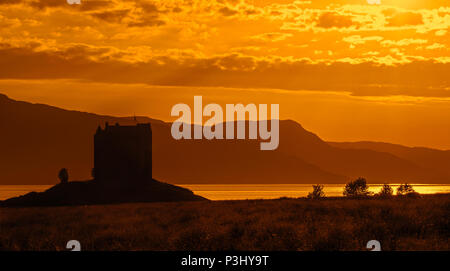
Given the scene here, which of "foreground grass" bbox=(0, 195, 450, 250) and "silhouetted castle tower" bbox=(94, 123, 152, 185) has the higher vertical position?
"silhouetted castle tower" bbox=(94, 123, 152, 185)

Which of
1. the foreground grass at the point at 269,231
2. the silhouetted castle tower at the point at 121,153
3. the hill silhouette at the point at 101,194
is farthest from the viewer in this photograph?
the silhouetted castle tower at the point at 121,153

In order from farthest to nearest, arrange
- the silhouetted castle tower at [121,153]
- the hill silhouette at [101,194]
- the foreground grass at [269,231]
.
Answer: the silhouetted castle tower at [121,153] → the hill silhouette at [101,194] → the foreground grass at [269,231]

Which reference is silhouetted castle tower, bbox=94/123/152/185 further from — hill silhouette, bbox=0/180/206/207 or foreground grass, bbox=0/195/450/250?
foreground grass, bbox=0/195/450/250

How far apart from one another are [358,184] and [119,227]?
101 meters

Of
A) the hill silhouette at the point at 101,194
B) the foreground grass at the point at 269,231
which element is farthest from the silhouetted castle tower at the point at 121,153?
the foreground grass at the point at 269,231

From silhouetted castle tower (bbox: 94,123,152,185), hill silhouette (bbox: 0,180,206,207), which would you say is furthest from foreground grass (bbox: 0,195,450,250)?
silhouetted castle tower (bbox: 94,123,152,185)

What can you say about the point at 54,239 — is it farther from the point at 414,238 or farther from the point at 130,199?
the point at 130,199

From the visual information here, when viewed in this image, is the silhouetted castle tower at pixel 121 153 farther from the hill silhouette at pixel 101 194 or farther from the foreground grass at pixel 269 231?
the foreground grass at pixel 269 231

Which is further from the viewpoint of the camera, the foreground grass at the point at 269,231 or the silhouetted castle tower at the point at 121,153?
the silhouetted castle tower at the point at 121,153

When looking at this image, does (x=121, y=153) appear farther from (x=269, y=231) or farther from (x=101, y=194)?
(x=269, y=231)

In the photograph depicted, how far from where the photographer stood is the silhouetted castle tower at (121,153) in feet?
525

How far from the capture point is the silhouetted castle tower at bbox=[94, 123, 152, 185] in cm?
15988

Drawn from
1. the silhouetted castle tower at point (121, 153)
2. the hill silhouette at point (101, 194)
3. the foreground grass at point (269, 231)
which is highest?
the silhouetted castle tower at point (121, 153)
